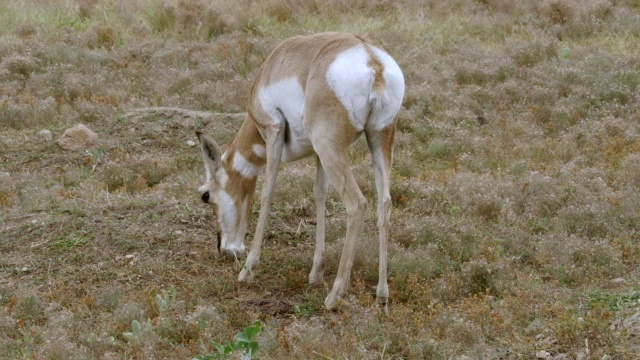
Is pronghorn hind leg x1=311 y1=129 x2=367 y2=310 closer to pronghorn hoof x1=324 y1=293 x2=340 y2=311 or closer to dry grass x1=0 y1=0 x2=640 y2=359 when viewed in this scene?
pronghorn hoof x1=324 y1=293 x2=340 y2=311

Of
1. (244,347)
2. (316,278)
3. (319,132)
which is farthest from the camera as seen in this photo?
(316,278)

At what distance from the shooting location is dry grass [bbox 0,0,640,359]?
6.45 m

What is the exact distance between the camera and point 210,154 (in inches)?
313

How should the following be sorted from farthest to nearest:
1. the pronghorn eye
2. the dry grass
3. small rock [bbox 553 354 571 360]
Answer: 1. the pronghorn eye
2. the dry grass
3. small rock [bbox 553 354 571 360]

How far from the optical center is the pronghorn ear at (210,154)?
7.82m

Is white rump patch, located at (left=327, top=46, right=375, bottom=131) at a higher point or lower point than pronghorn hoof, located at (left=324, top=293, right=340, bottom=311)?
higher

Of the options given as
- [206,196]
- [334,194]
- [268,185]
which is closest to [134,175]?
[334,194]

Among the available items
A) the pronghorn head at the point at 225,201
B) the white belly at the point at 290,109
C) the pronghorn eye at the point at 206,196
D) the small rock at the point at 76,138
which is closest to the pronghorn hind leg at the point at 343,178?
the white belly at the point at 290,109

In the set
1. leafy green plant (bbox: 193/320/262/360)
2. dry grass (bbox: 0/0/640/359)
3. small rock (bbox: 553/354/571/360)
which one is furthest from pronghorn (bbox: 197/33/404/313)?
small rock (bbox: 553/354/571/360)

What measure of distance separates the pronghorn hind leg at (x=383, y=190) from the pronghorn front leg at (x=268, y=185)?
0.79 metres

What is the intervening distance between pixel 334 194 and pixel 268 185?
2184 mm

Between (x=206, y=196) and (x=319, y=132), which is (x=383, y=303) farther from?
(x=206, y=196)

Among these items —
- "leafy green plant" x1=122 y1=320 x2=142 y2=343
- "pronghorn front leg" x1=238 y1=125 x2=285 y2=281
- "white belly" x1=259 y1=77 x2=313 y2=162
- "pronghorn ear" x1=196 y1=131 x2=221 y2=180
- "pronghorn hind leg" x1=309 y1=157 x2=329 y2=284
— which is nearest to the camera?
"leafy green plant" x1=122 y1=320 x2=142 y2=343

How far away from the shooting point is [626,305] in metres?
6.48
